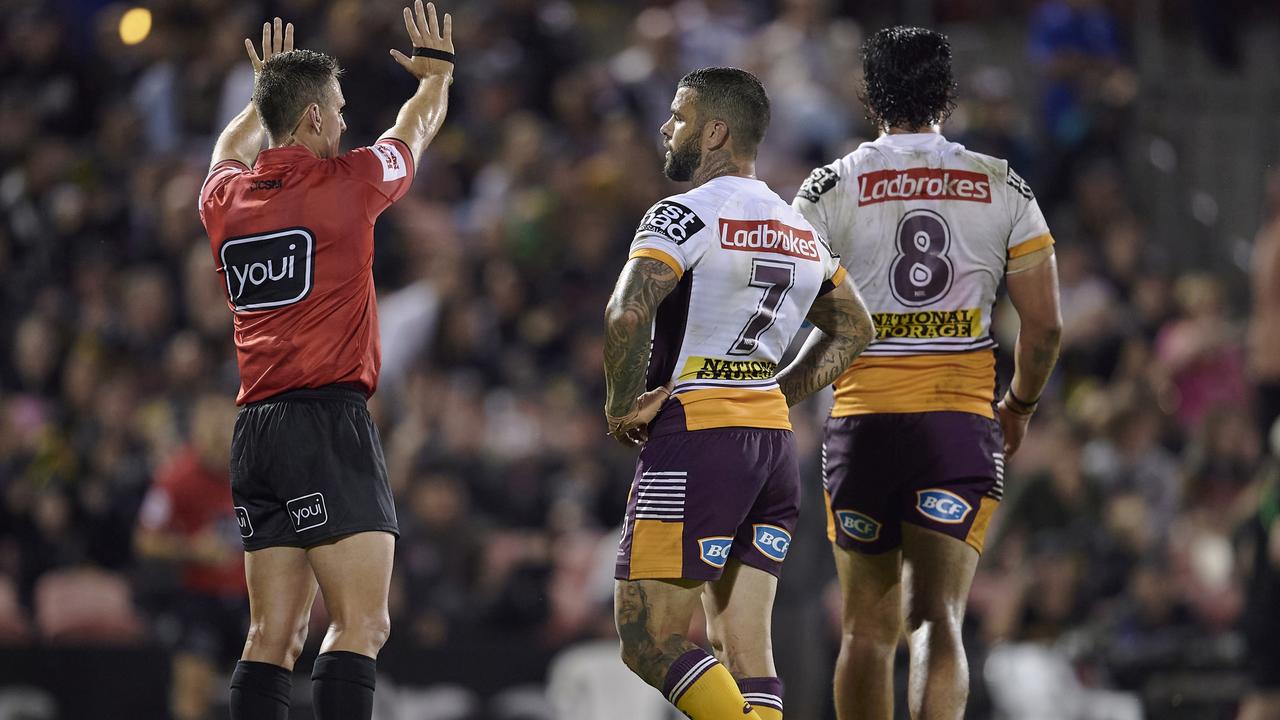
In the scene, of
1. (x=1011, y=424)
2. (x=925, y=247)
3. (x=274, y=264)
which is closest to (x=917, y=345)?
(x=925, y=247)

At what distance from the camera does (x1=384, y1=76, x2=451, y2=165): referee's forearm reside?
6488mm

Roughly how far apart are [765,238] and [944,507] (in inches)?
57.0

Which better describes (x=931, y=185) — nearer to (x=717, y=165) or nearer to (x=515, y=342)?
(x=717, y=165)

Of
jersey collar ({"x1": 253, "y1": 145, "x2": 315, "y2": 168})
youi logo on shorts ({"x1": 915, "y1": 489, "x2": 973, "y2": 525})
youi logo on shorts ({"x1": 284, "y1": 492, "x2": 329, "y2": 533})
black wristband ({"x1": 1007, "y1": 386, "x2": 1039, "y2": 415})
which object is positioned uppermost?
jersey collar ({"x1": 253, "y1": 145, "x2": 315, "y2": 168})

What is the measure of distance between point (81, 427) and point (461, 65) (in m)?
4.82

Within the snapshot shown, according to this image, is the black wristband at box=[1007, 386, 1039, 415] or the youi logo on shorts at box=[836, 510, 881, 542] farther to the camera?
the black wristband at box=[1007, 386, 1039, 415]

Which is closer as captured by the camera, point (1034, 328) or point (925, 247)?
point (925, 247)

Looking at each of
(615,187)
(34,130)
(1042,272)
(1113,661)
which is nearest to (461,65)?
(615,187)

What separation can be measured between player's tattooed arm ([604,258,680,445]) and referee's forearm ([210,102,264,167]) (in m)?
1.76

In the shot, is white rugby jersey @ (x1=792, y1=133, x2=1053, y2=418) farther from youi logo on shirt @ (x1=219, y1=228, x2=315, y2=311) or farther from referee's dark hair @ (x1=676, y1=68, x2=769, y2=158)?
youi logo on shirt @ (x1=219, y1=228, x2=315, y2=311)

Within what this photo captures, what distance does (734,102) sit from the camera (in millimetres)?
6227

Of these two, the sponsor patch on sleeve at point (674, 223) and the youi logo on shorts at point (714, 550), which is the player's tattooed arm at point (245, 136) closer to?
the sponsor patch on sleeve at point (674, 223)

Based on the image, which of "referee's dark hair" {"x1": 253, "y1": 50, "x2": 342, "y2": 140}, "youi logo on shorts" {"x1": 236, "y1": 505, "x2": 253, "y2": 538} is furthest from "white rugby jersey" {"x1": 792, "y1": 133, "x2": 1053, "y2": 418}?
"youi logo on shorts" {"x1": 236, "y1": 505, "x2": 253, "y2": 538}

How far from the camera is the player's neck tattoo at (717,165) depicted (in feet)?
20.6
